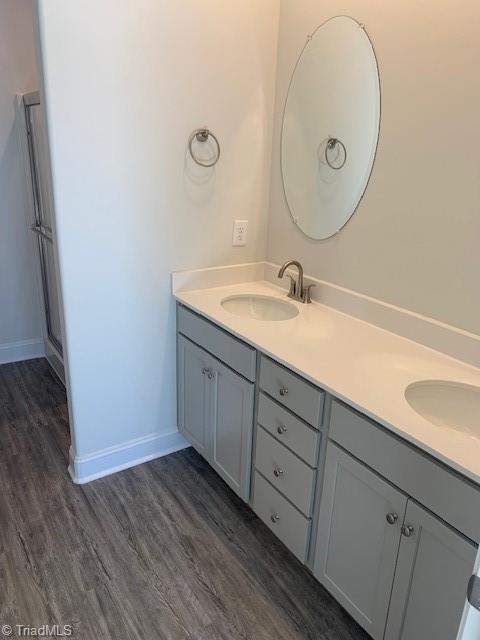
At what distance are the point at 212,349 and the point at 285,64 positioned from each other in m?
1.35

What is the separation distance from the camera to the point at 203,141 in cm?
212

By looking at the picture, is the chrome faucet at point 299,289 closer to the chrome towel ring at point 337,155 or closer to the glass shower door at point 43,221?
the chrome towel ring at point 337,155

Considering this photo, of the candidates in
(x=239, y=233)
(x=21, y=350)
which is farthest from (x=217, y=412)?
(x=21, y=350)

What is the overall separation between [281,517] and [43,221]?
2296 millimetres

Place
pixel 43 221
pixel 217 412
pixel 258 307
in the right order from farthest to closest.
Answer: pixel 43 221
pixel 258 307
pixel 217 412

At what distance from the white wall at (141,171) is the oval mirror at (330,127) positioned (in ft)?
0.61

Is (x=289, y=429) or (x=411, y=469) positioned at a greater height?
(x=411, y=469)

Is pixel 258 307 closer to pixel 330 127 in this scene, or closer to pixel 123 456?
pixel 330 127

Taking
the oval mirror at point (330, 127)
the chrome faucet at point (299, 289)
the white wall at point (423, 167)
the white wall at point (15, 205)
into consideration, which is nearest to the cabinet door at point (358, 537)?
the white wall at point (423, 167)

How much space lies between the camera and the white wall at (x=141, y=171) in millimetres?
1800

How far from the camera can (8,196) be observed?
3.05 m

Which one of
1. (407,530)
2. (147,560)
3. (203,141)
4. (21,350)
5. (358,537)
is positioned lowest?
(147,560)

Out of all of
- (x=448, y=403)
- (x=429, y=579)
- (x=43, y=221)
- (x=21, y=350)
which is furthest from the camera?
(x=21, y=350)

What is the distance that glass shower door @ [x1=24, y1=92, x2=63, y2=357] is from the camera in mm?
2736
